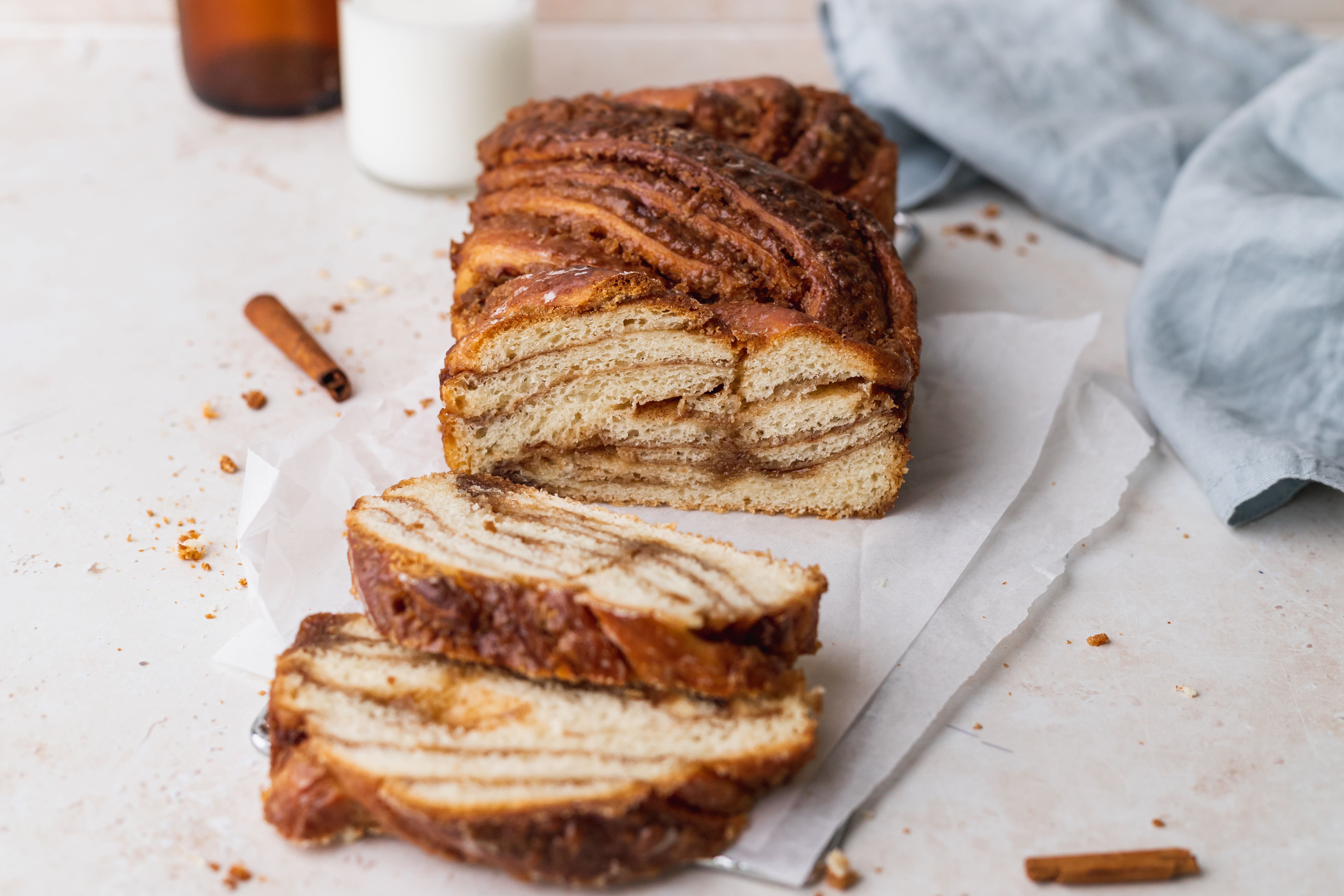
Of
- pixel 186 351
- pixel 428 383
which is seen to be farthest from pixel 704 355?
pixel 186 351

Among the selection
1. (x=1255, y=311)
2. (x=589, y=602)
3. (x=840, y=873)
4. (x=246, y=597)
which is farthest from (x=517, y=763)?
(x=1255, y=311)

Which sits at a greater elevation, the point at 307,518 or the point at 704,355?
the point at 704,355

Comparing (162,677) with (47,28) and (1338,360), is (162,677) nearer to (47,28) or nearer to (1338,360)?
(1338,360)

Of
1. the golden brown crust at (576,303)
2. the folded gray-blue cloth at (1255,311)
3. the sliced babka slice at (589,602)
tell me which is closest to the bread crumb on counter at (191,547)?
the sliced babka slice at (589,602)

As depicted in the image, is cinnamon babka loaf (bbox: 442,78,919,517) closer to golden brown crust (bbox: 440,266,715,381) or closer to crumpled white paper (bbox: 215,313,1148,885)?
golden brown crust (bbox: 440,266,715,381)

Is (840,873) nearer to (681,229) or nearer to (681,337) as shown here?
(681,337)

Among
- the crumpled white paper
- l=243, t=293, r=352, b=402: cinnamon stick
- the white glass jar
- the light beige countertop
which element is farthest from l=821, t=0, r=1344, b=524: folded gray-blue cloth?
→ l=243, t=293, r=352, b=402: cinnamon stick

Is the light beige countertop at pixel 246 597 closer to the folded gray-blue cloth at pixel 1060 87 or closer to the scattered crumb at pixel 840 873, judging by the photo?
the scattered crumb at pixel 840 873
